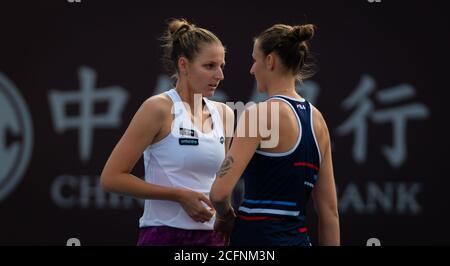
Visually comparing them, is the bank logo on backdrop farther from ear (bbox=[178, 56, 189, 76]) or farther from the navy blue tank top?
the navy blue tank top

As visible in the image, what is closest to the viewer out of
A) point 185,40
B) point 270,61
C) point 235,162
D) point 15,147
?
point 235,162

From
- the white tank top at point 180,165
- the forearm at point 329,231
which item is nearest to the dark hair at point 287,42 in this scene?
the white tank top at point 180,165

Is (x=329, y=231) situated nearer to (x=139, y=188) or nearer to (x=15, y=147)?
(x=139, y=188)

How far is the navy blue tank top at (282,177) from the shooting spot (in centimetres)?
327

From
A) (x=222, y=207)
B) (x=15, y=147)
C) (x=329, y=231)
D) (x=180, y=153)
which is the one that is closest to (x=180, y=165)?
(x=180, y=153)

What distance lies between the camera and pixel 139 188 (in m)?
3.58

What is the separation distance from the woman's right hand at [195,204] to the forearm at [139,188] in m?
0.03

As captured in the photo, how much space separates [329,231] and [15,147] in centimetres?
322

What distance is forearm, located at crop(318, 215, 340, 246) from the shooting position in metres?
3.60

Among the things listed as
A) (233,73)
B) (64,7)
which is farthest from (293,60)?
(64,7)

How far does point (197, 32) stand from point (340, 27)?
247cm

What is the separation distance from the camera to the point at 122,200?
5.98m

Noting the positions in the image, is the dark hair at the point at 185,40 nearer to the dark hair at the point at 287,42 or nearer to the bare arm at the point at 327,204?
the dark hair at the point at 287,42

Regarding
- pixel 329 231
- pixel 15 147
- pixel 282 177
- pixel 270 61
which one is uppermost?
pixel 270 61
